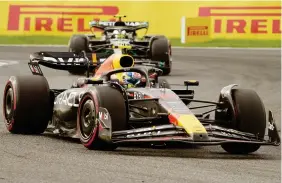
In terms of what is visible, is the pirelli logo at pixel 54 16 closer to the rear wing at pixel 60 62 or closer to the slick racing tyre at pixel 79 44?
the slick racing tyre at pixel 79 44

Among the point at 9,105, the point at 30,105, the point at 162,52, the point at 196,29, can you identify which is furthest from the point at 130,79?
the point at 196,29

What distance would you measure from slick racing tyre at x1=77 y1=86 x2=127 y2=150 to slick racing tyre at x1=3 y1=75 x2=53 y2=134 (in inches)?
51.0

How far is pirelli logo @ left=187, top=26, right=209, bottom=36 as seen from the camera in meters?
31.2

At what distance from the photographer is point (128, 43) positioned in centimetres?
2336

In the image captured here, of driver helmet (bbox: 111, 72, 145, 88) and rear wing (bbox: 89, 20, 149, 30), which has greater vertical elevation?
rear wing (bbox: 89, 20, 149, 30)

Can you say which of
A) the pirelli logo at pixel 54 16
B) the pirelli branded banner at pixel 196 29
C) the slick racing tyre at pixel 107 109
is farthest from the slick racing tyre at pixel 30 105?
the pirelli branded banner at pixel 196 29

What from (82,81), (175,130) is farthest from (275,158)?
(82,81)

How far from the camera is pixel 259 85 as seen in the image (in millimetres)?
20906

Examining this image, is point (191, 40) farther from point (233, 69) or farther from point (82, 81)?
point (82, 81)

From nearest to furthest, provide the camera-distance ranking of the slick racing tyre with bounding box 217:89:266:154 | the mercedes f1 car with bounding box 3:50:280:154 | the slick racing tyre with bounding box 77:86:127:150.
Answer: the mercedes f1 car with bounding box 3:50:280:154 < the slick racing tyre with bounding box 77:86:127:150 < the slick racing tyre with bounding box 217:89:266:154

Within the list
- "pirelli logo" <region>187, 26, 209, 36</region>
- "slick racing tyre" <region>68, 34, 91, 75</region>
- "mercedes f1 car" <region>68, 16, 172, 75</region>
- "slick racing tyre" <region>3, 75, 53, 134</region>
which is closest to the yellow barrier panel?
"pirelli logo" <region>187, 26, 209, 36</region>

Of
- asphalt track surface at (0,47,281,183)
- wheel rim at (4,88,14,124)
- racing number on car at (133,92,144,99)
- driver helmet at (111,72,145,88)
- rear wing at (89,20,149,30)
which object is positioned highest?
rear wing at (89,20,149,30)

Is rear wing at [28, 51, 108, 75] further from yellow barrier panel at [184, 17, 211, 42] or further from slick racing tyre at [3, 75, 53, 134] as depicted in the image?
yellow barrier panel at [184, 17, 211, 42]

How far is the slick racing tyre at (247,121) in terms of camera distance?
10.4m
